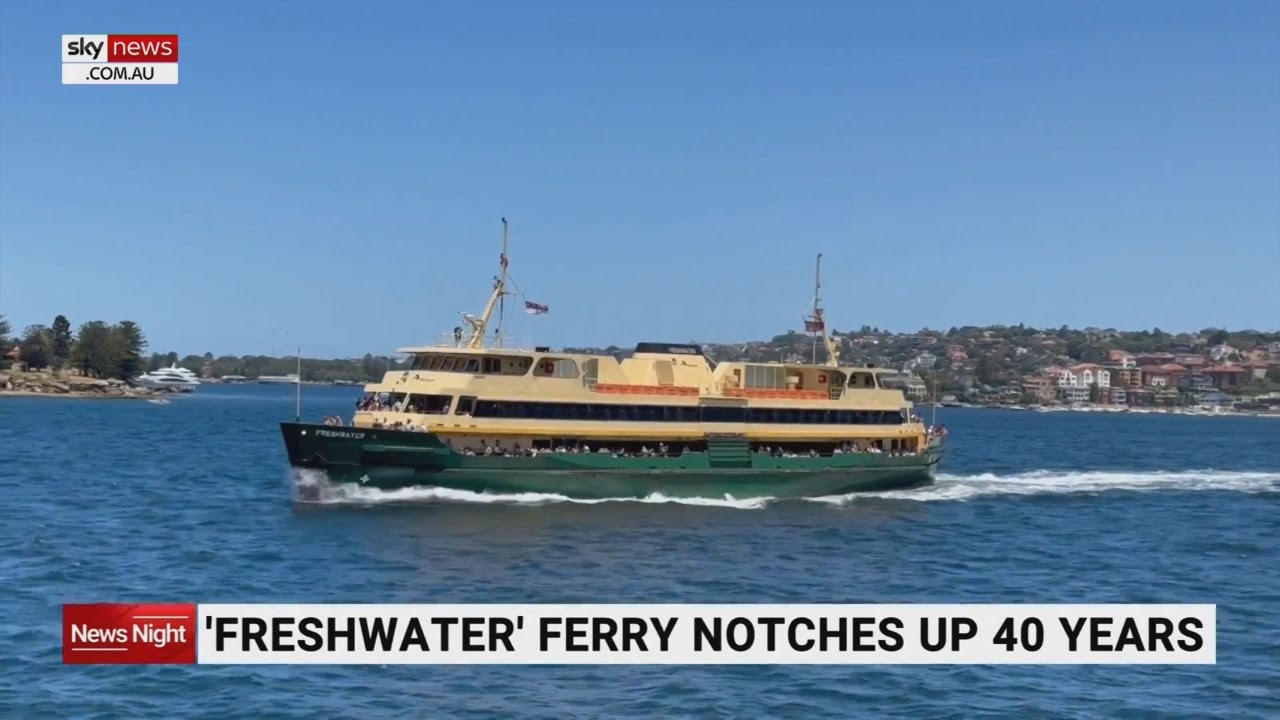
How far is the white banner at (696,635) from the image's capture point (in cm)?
2031

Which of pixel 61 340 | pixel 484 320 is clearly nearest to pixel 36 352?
pixel 61 340

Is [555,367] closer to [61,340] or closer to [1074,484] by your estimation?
[1074,484]

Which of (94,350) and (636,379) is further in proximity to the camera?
(94,350)

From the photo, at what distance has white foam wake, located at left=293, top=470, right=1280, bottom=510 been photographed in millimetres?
39219

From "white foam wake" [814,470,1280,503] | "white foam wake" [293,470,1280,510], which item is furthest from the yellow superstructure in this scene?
"white foam wake" [814,470,1280,503]

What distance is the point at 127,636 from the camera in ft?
66.1

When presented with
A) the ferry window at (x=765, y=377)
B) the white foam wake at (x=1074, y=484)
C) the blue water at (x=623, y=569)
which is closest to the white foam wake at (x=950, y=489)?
Answer: the white foam wake at (x=1074, y=484)

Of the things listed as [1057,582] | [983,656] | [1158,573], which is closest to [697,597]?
[983,656]

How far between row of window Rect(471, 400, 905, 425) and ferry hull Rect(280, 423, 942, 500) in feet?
4.93

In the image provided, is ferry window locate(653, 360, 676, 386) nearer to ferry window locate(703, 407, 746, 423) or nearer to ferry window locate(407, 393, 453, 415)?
ferry window locate(703, 407, 746, 423)

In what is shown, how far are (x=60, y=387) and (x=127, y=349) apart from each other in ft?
49.7

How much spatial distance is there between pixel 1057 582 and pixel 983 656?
34.9 ft

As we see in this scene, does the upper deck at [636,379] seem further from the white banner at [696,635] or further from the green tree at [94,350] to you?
the green tree at [94,350]

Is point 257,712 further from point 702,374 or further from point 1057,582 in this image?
point 702,374
